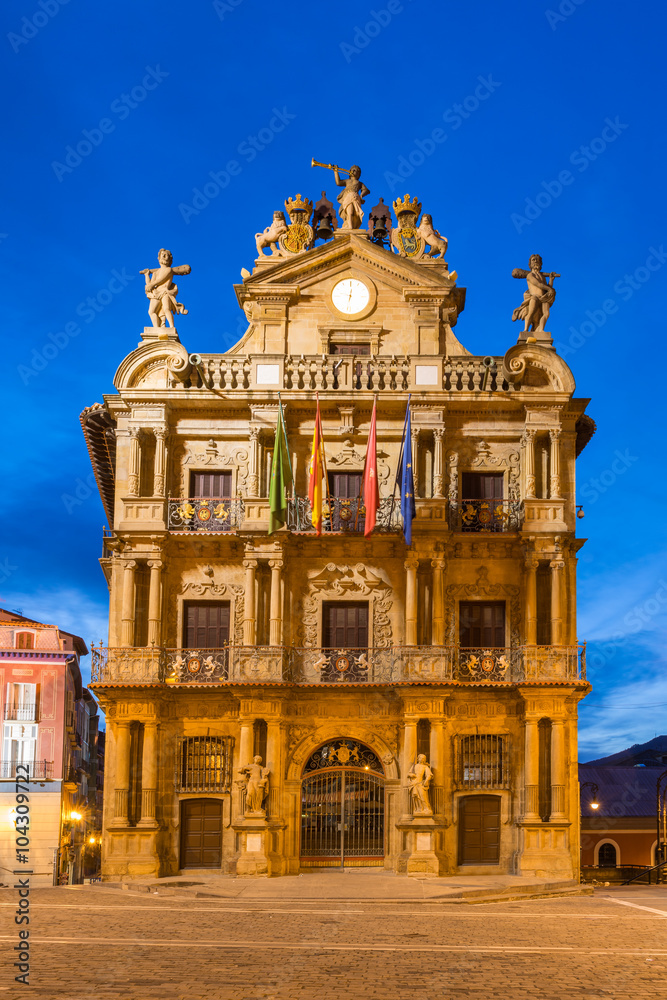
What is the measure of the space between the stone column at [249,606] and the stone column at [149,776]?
11.5 ft

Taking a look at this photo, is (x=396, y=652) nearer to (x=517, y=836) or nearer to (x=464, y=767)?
(x=464, y=767)

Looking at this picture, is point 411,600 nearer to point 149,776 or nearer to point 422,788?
point 422,788

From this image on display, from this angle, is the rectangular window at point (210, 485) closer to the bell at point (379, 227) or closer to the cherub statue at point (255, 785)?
the cherub statue at point (255, 785)

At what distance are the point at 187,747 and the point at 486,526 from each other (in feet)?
34.3

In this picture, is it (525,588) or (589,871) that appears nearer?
(525,588)

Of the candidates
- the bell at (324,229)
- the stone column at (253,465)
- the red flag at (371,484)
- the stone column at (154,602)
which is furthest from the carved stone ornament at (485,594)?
the bell at (324,229)

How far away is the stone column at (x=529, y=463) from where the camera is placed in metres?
34.9

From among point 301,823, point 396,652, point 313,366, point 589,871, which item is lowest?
point 589,871

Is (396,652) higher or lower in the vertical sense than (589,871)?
higher

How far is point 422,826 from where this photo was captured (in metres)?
32.6

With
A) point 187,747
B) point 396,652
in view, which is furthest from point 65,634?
point 396,652

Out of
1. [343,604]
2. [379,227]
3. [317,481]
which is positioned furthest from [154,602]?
[379,227]

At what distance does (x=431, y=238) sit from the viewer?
37625 mm

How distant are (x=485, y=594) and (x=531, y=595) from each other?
1462 millimetres
